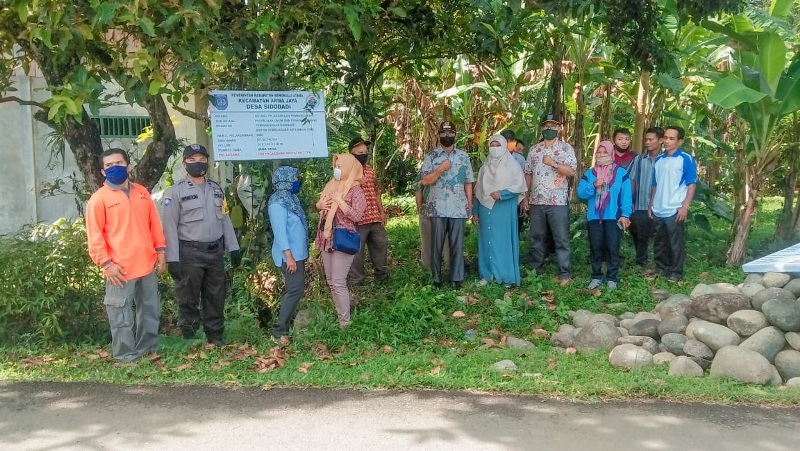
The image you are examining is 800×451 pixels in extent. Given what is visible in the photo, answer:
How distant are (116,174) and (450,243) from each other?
343 centimetres

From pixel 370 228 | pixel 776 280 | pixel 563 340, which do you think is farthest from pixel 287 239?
pixel 776 280

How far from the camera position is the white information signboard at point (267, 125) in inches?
227

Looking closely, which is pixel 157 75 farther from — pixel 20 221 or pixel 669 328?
pixel 20 221

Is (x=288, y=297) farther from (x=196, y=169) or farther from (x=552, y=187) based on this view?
(x=552, y=187)

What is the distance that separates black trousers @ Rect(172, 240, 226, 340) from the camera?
5688 millimetres

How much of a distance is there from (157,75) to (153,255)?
53.3 inches

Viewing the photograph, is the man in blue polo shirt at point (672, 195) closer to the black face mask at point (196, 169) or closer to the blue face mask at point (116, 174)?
the black face mask at point (196, 169)

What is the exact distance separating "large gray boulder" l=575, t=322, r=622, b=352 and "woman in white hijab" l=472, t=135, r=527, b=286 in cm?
165

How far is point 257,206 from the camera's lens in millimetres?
6469

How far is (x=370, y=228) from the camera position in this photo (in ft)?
24.4

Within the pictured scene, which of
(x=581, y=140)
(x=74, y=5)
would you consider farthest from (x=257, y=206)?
(x=581, y=140)

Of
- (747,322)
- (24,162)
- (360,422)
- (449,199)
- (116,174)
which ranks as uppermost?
(24,162)

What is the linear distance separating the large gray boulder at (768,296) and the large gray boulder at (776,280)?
28 centimetres

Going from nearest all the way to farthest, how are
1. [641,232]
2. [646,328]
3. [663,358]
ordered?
[663,358] → [646,328] → [641,232]
